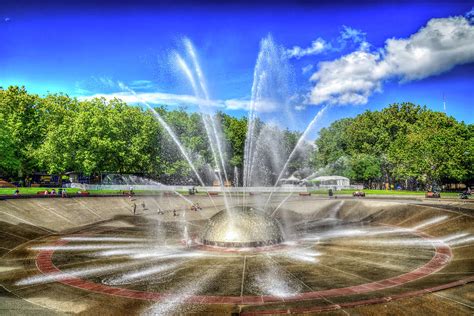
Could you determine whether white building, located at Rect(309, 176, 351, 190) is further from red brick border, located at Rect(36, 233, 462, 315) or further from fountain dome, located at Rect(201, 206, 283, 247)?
red brick border, located at Rect(36, 233, 462, 315)

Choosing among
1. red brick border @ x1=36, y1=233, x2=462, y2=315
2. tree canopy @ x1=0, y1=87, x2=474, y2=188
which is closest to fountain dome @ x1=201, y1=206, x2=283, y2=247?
red brick border @ x1=36, y1=233, x2=462, y2=315

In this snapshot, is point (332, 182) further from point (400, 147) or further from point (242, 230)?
point (242, 230)

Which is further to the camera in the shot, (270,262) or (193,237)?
(193,237)

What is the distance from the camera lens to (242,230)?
75.0ft

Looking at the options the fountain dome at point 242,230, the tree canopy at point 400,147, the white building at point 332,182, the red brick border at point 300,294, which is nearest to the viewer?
the red brick border at point 300,294

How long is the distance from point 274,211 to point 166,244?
19501 millimetres

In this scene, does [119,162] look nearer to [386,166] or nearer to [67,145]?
[67,145]

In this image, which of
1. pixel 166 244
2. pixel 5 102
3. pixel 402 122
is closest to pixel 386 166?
pixel 402 122

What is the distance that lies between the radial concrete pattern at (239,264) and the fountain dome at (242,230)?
0.07 meters

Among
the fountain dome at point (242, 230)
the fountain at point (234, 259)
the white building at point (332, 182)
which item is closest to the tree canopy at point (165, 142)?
the white building at point (332, 182)

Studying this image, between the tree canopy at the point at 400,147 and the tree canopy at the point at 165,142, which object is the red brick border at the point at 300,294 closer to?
the tree canopy at the point at 165,142

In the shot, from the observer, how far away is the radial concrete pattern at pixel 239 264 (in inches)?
519

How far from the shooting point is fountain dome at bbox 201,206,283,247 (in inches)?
886

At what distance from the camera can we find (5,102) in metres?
70.9
